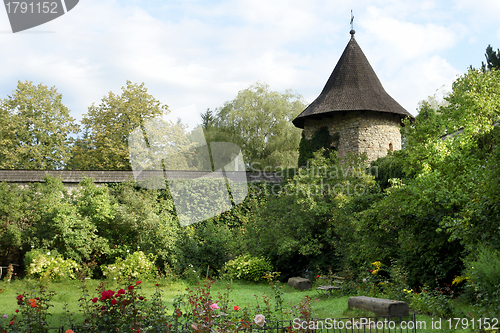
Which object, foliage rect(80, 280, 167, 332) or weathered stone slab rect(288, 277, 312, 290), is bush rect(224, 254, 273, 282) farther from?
foliage rect(80, 280, 167, 332)

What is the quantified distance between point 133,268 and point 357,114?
10598mm

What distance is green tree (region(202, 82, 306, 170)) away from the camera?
1053 inches

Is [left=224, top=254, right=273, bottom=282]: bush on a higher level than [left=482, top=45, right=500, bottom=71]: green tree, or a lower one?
lower

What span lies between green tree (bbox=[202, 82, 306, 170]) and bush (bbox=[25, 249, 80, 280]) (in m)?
17.3

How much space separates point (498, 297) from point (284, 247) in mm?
5960

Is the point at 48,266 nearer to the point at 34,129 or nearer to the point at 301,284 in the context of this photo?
the point at 301,284

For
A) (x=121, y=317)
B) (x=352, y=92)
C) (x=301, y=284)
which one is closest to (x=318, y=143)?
(x=352, y=92)

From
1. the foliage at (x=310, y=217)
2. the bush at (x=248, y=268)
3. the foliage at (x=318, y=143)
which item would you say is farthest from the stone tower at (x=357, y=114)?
the bush at (x=248, y=268)

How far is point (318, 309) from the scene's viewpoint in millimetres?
7289

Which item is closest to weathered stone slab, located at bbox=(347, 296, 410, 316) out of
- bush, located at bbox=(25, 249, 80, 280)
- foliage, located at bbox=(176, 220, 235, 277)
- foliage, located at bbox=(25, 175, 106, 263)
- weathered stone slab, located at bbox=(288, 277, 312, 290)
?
weathered stone slab, located at bbox=(288, 277, 312, 290)

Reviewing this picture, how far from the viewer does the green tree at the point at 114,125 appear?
22.5m

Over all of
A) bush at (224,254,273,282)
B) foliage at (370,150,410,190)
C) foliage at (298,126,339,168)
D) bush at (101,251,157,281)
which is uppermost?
Answer: foliage at (298,126,339,168)

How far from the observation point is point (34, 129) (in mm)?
25578

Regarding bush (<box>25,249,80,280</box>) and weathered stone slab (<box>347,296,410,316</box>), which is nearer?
weathered stone slab (<box>347,296,410,316</box>)
